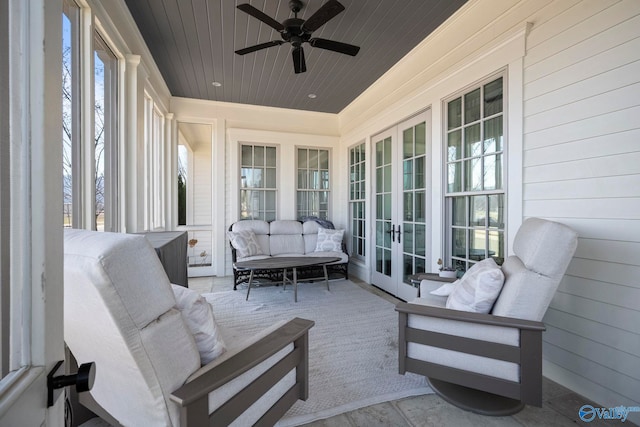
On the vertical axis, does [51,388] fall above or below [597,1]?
below

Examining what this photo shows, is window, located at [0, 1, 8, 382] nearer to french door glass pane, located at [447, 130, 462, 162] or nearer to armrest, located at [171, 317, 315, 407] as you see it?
armrest, located at [171, 317, 315, 407]

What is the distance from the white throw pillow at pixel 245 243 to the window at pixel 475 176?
2828 mm

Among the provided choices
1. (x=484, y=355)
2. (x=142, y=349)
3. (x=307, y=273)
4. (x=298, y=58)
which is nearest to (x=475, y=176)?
(x=484, y=355)

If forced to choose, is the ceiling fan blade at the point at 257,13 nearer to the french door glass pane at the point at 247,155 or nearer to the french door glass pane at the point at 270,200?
the french door glass pane at the point at 247,155

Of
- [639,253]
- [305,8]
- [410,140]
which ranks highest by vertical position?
[305,8]

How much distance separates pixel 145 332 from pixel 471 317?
1532 mm

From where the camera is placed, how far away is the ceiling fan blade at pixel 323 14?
82.1 inches

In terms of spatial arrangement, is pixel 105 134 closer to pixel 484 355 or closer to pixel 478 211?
pixel 484 355

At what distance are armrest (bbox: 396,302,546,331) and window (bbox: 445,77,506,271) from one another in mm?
1076

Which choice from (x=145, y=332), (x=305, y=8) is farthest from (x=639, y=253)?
(x=305, y=8)

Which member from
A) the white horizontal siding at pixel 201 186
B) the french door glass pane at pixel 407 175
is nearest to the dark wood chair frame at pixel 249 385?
the french door glass pane at pixel 407 175

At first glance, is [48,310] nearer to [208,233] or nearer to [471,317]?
[471,317]

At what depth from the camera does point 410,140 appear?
3664 millimetres

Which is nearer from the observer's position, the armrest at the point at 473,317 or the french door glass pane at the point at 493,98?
the armrest at the point at 473,317
